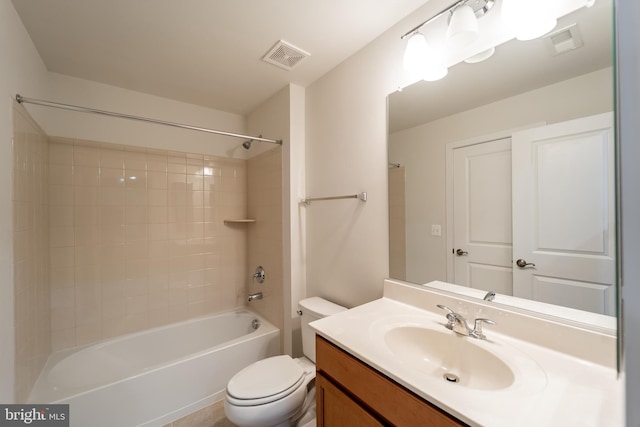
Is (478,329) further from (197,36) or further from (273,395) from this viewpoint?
(197,36)

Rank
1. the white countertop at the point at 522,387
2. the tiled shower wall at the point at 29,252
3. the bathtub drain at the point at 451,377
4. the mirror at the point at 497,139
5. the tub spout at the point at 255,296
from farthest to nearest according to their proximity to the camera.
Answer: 1. the tub spout at the point at 255,296
2. the tiled shower wall at the point at 29,252
3. the bathtub drain at the point at 451,377
4. the mirror at the point at 497,139
5. the white countertop at the point at 522,387

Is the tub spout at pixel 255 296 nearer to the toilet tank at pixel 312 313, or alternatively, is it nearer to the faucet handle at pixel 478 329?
the toilet tank at pixel 312 313

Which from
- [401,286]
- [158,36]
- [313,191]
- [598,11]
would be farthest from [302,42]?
[401,286]

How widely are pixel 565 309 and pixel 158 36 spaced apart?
227 cm

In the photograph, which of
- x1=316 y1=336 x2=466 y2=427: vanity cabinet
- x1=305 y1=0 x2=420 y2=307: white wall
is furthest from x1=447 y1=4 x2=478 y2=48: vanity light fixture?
x1=316 y1=336 x2=466 y2=427: vanity cabinet

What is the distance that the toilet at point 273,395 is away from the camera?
121 centimetres

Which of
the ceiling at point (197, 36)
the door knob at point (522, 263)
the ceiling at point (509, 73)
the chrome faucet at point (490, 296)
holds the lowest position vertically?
the chrome faucet at point (490, 296)

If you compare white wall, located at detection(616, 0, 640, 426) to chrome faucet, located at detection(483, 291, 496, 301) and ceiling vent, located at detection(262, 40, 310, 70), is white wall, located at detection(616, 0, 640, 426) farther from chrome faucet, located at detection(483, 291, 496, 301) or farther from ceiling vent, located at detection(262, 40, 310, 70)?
ceiling vent, located at detection(262, 40, 310, 70)

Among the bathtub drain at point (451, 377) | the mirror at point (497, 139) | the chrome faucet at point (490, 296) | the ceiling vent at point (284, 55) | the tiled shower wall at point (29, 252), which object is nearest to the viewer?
the mirror at point (497, 139)

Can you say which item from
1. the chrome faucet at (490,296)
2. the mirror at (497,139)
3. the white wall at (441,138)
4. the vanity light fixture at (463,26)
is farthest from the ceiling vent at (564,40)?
the chrome faucet at (490,296)

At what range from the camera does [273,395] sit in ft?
4.08

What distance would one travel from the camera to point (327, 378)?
0.99 m

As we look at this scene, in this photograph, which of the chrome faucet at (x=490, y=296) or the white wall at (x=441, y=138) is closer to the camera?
the white wall at (x=441, y=138)

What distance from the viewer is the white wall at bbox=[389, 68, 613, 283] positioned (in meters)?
0.83
